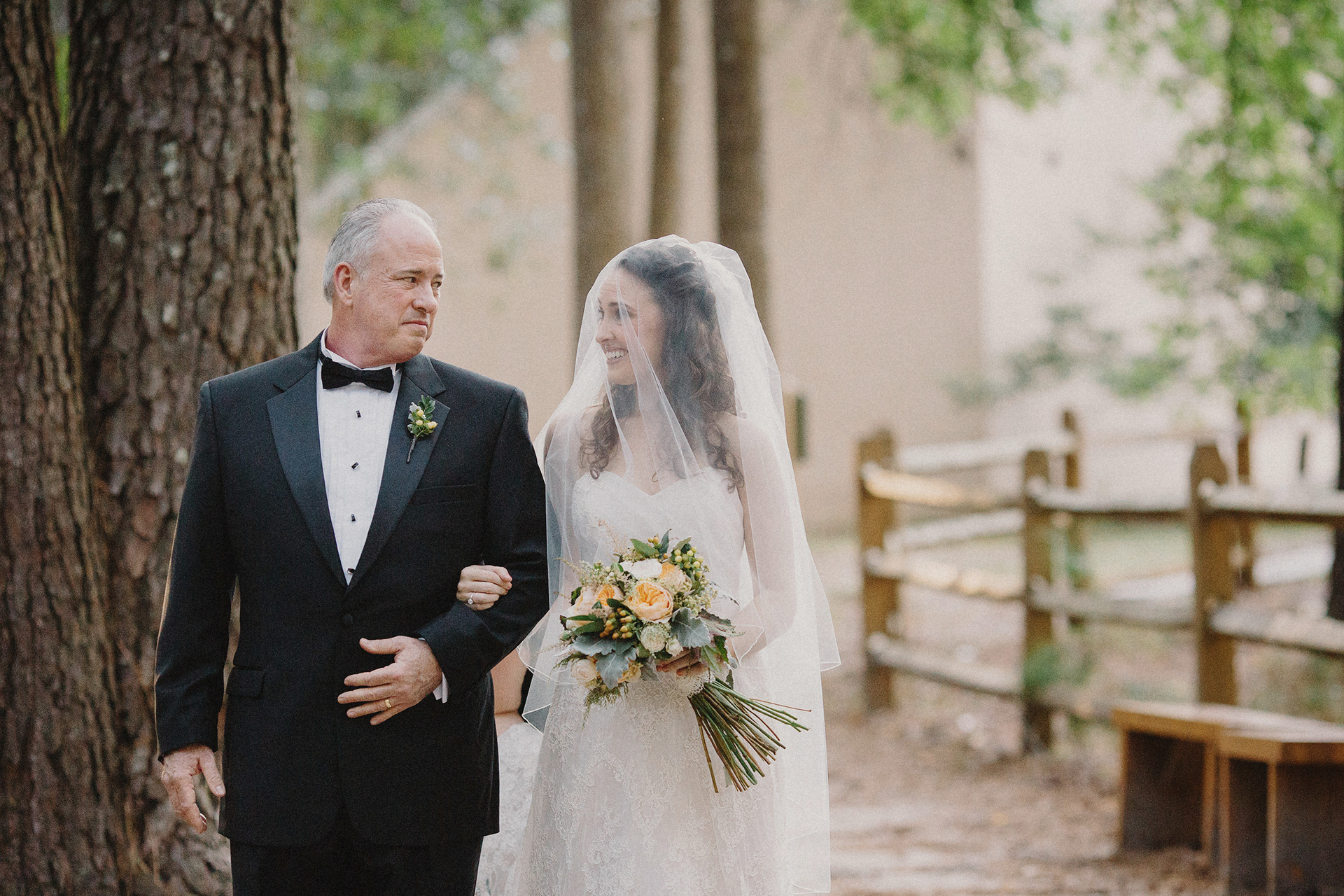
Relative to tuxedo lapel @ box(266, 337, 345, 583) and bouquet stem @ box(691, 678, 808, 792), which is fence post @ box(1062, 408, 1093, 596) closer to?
bouquet stem @ box(691, 678, 808, 792)

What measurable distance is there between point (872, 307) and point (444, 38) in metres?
7.29

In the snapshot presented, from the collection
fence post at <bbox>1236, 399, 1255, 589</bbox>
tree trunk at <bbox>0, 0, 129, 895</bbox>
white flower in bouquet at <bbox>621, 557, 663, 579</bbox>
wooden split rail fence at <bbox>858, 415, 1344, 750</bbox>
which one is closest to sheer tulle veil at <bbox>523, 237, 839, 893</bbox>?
white flower in bouquet at <bbox>621, 557, 663, 579</bbox>

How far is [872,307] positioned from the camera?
1856 cm

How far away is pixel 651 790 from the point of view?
3.01 m

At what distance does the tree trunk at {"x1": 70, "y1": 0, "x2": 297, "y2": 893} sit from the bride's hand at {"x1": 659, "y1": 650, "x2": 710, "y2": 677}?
1.66 meters

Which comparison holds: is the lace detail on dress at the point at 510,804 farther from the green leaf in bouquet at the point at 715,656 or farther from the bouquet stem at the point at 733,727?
the green leaf in bouquet at the point at 715,656

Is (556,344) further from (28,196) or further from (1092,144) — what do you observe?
(28,196)

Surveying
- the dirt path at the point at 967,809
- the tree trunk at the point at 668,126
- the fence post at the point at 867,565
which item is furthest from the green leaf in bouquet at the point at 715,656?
the fence post at the point at 867,565

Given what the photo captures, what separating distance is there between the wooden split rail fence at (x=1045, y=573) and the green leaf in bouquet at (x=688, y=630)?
12.9 ft

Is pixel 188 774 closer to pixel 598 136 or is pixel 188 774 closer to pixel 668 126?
pixel 598 136

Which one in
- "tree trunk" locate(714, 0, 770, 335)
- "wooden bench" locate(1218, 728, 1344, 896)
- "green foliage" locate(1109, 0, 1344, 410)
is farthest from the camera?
"green foliage" locate(1109, 0, 1344, 410)

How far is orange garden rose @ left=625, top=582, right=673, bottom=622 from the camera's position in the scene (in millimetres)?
2682

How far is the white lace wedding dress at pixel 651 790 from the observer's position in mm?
2986

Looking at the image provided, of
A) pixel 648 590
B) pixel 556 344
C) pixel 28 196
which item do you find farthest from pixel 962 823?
pixel 556 344
